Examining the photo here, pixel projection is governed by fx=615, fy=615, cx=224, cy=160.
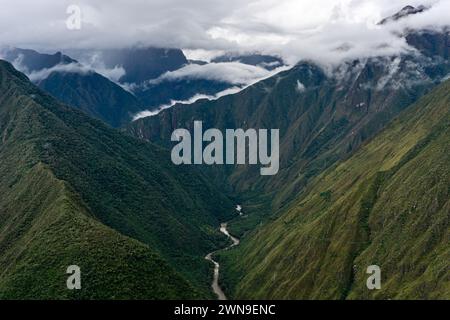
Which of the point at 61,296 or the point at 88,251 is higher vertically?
the point at 88,251
